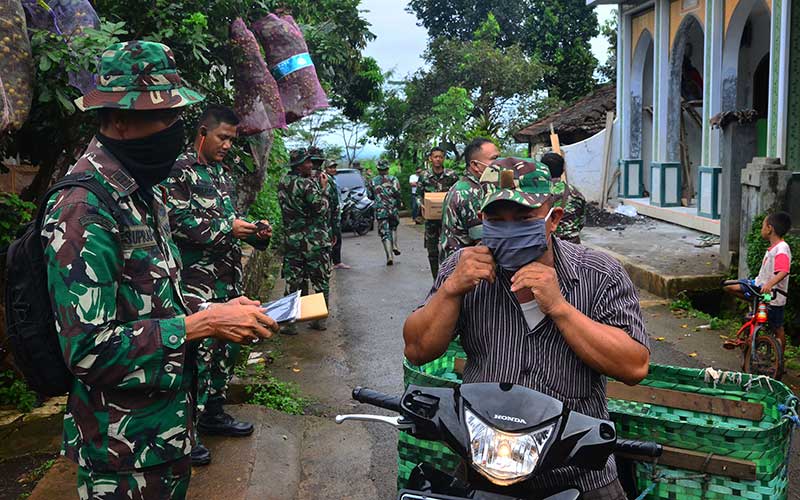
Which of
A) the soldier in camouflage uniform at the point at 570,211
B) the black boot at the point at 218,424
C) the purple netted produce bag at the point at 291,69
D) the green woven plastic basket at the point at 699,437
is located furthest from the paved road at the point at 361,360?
the purple netted produce bag at the point at 291,69

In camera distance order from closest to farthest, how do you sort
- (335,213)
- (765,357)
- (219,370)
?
(219,370) → (765,357) → (335,213)

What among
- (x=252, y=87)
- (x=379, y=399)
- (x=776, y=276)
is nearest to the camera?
(x=379, y=399)

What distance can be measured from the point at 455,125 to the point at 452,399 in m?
22.7

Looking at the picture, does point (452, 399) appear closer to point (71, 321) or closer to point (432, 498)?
point (432, 498)

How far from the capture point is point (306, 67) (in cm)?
580

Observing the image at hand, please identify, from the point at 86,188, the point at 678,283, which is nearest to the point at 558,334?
the point at 86,188

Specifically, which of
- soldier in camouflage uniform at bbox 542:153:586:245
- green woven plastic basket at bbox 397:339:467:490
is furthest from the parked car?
green woven plastic basket at bbox 397:339:467:490

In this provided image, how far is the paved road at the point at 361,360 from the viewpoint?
14.9 ft

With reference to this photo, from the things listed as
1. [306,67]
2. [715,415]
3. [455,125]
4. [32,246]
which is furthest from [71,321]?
[455,125]

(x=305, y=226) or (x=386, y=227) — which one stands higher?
(x=305, y=226)

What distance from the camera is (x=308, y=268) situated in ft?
26.8

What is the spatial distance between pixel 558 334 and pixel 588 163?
1618 centimetres

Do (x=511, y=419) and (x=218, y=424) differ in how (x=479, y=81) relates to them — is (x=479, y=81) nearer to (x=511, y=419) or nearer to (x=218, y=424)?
(x=218, y=424)


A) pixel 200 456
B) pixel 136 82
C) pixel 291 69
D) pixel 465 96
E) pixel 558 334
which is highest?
pixel 465 96
